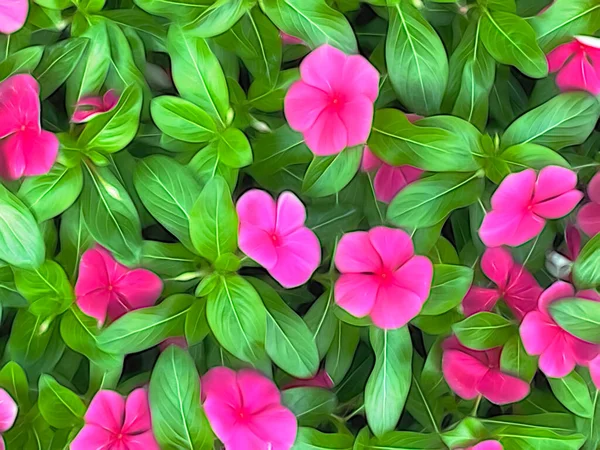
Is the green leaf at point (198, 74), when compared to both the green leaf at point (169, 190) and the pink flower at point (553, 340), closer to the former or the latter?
the green leaf at point (169, 190)

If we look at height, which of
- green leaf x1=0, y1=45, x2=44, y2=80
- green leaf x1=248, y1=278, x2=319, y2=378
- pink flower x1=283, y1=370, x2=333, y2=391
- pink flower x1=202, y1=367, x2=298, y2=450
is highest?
green leaf x1=0, y1=45, x2=44, y2=80

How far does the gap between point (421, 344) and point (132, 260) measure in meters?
0.37

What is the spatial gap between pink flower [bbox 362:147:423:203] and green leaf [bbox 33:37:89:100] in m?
0.31

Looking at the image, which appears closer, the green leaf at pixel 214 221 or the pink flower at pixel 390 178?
the green leaf at pixel 214 221

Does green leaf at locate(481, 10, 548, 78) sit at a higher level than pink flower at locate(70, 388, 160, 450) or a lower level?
higher

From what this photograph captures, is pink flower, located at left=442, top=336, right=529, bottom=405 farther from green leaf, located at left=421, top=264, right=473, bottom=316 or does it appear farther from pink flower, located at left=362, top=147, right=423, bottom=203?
pink flower, located at left=362, top=147, right=423, bottom=203

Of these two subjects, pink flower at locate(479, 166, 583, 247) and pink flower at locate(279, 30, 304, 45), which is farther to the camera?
pink flower at locate(279, 30, 304, 45)

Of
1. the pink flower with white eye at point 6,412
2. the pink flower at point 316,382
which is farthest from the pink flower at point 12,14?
the pink flower at point 316,382

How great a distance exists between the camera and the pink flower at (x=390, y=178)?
0.66 metres

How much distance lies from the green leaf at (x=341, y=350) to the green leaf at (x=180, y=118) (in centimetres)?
26

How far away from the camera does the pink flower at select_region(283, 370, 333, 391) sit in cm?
68

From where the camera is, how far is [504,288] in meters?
0.67

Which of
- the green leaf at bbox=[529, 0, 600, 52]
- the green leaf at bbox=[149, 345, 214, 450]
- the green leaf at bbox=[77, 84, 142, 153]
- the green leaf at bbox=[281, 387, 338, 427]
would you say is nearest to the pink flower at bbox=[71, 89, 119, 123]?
the green leaf at bbox=[77, 84, 142, 153]

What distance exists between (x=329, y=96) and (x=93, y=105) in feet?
0.81
